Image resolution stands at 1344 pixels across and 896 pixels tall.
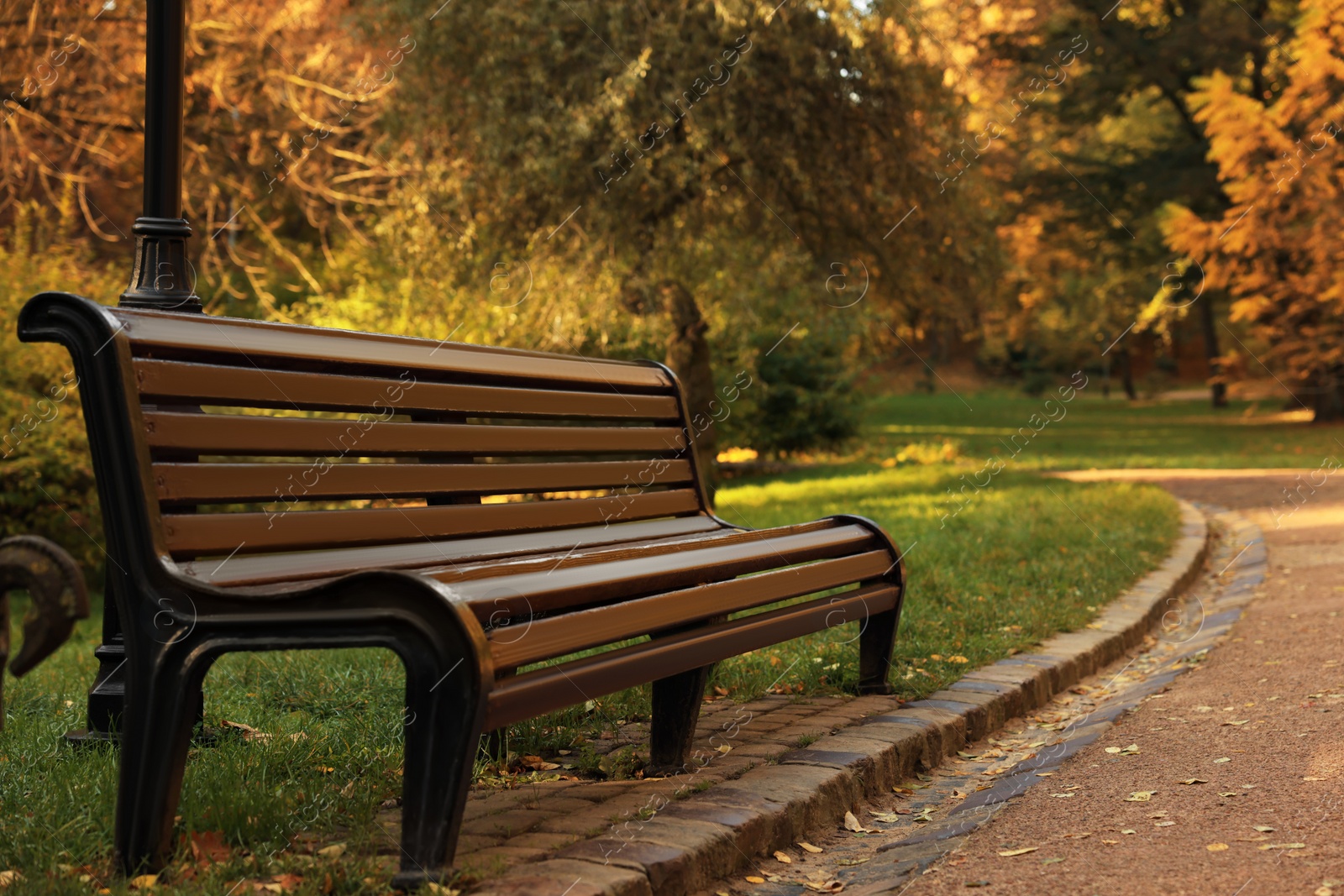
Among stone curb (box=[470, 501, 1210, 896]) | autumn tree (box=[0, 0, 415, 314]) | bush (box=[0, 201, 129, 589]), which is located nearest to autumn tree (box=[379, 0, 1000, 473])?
autumn tree (box=[0, 0, 415, 314])

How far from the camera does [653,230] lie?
40.0ft

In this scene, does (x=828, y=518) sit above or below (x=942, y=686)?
above

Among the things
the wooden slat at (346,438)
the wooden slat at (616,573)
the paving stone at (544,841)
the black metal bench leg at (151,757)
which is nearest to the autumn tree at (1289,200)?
the wooden slat at (616,573)

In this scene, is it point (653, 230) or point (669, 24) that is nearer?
point (669, 24)

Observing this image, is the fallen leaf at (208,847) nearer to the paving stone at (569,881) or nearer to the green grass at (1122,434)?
the paving stone at (569,881)

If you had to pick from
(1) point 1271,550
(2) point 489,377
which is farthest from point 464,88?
(2) point 489,377

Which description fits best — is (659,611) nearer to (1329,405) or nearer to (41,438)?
(41,438)

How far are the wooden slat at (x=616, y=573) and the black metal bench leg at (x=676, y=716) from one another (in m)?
0.33

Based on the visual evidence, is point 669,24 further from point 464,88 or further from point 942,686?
point 942,686

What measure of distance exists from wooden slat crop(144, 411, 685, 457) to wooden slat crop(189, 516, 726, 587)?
0.25 metres

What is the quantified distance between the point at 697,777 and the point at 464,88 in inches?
383

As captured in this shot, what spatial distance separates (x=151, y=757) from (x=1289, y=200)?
23.3m

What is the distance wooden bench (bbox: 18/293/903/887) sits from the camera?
2.59m

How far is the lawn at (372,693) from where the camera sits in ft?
9.54
